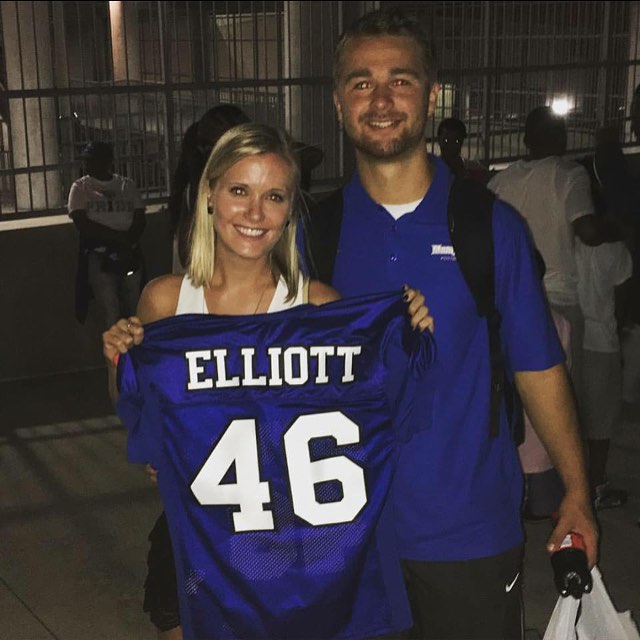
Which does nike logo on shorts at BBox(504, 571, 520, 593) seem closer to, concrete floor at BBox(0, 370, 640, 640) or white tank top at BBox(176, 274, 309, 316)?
white tank top at BBox(176, 274, 309, 316)

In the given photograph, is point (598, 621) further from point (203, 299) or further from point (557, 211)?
point (557, 211)

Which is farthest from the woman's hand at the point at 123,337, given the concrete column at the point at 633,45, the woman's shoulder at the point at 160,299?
the concrete column at the point at 633,45

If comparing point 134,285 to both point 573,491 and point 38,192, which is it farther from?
point 573,491

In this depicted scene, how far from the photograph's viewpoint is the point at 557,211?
5.69 metres

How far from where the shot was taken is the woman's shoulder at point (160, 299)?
2.96 metres

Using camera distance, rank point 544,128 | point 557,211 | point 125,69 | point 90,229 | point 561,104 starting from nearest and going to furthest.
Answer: point 557,211 < point 544,128 < point 90,229 < point 125,69 < point 561,104

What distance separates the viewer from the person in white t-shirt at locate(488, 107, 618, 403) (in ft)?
18.6

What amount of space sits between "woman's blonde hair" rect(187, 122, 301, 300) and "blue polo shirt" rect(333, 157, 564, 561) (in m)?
0.20

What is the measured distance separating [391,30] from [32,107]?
21.2 feet

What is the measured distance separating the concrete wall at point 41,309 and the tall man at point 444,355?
19.9ft

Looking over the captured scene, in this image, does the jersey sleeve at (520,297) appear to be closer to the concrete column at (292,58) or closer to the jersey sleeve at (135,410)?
the jersey sleeve at (135,410)

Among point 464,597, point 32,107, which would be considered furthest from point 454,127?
point 464,597

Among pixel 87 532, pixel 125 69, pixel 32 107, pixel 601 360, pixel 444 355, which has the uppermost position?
pixel 125 69

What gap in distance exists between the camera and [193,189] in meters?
Result: 4.21
